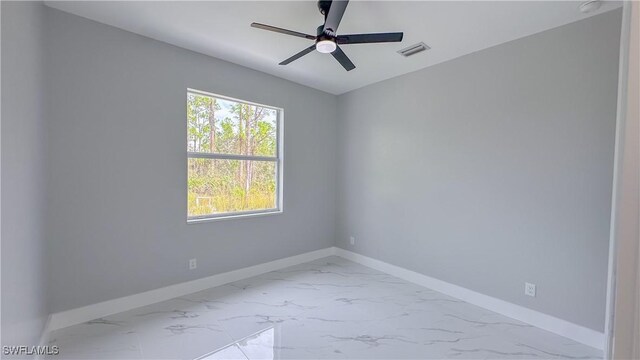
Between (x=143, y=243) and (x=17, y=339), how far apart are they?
4.24ft

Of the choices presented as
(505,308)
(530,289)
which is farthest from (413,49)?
(505,308)

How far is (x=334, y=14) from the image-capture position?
6.26 feet

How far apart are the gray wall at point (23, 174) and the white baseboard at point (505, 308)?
343cm

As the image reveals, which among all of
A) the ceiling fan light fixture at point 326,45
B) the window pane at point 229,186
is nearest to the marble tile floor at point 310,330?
the window pane at point 229,186

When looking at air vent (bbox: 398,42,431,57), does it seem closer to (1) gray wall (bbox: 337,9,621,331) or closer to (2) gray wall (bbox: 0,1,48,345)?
(1) gray wall (bbox: 337,9,621,331)

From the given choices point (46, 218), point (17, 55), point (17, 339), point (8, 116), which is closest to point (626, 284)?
point (8, 116)

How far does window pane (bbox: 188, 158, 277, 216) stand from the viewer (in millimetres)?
3174

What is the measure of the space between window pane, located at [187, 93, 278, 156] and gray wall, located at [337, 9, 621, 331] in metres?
1.51

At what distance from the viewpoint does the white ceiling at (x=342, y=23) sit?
2.19 meters

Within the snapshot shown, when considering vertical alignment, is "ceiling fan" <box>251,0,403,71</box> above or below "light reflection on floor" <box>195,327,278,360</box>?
above

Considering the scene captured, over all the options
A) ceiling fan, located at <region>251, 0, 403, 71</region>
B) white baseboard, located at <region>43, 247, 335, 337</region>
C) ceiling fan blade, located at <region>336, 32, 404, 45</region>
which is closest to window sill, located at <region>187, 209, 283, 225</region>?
white baseboard, located at <region>43, 247, 335, 337</region>

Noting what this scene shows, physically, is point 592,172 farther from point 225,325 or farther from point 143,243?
point 143,243

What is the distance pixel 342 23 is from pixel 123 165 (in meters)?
2.40

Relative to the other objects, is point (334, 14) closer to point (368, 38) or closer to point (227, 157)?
point (368, 38)
